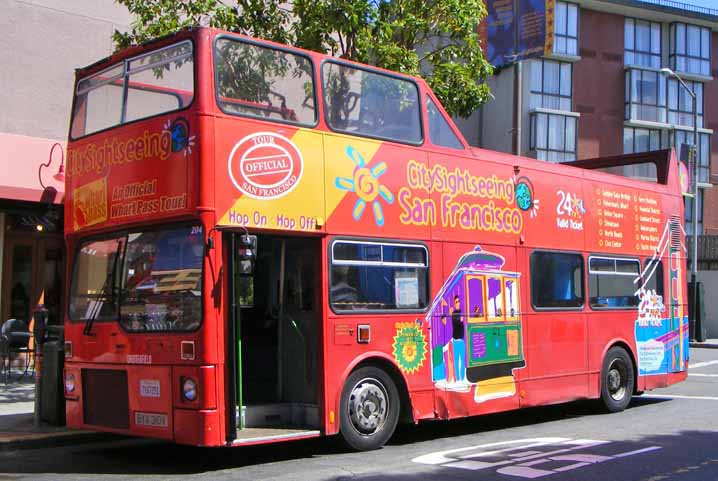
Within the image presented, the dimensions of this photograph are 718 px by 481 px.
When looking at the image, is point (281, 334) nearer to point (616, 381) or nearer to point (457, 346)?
point (457, 346)

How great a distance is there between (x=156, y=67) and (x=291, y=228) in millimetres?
2218

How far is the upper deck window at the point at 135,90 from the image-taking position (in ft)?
28.0

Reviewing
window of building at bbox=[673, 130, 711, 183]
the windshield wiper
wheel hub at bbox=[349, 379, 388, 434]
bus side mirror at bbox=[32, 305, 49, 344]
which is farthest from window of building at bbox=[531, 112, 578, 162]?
the windshield wiper

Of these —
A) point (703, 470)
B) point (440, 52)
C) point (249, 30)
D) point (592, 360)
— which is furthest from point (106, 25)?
point (703, 470)

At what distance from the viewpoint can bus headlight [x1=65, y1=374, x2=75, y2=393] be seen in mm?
9453

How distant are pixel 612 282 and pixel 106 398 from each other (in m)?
8.10

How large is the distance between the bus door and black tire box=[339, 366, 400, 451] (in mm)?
382

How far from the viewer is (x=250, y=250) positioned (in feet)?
27.0

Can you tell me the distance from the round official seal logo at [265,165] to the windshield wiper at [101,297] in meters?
1.65

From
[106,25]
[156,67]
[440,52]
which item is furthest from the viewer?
[106,25]

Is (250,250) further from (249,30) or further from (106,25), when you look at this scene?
(106,25)

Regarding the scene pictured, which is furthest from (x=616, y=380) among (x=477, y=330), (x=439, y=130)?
(x=439, y=130)

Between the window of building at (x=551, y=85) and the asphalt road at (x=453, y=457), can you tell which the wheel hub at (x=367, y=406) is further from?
the window of building at (x=551, y=85)

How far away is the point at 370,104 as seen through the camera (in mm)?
9953
